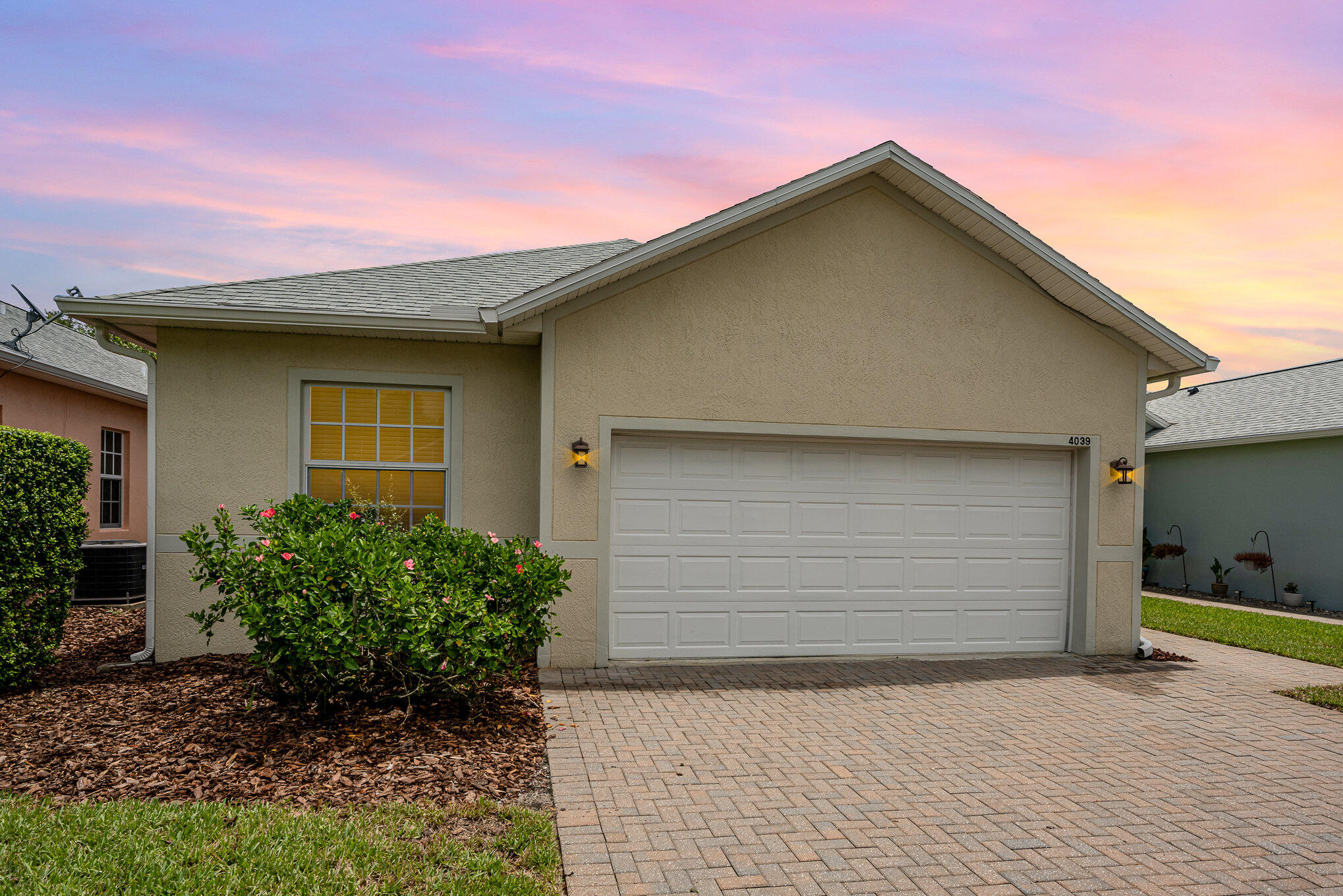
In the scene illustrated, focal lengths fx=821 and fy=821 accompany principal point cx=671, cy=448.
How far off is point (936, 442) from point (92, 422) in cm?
1400

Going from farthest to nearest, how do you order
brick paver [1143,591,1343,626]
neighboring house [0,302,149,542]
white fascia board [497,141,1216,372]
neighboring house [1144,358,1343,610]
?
neighboring house [1144,358,1343,610]
brick paver [1143,591,1343,626]
neighboring house [0,302,149,542]
white fascia board [497,141,1216,372]

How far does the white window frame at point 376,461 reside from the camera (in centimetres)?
821

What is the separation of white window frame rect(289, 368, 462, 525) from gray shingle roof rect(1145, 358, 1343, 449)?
15093 mm

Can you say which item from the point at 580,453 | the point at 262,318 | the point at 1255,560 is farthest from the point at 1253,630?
the point at 262,318

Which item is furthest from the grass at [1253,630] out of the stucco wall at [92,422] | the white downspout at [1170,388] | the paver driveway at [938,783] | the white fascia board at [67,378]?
the stucco wall at [92,422]

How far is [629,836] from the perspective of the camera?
165 inches

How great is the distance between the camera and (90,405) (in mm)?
14242

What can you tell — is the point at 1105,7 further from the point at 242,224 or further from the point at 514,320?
the point at 242,224

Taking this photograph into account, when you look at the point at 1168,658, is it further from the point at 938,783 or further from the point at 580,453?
the point at 580,453

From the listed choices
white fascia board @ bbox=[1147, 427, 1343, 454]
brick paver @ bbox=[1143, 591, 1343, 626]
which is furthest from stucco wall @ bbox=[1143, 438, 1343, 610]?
brick paver @ bbox=[1143, 591, 1343, 626]

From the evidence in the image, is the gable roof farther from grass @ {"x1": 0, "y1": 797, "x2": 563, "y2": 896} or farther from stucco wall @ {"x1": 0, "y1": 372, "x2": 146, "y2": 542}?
stucco wall @ {"x1": 0, "y1": 372, "x2": 146, "y2": 542}

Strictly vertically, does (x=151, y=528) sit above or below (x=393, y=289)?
below

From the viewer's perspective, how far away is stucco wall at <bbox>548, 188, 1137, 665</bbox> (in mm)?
7941

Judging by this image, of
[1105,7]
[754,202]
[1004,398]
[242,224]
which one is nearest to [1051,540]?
[1004,398]
